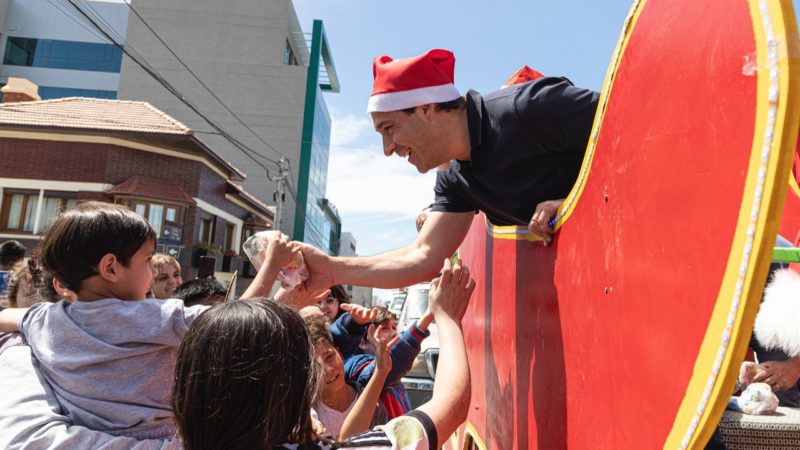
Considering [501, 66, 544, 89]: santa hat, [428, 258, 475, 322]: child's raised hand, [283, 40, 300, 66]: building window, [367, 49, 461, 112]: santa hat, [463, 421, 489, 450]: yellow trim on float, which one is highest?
[283, 40, 300, 66]: building window

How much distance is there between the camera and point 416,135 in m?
1.80

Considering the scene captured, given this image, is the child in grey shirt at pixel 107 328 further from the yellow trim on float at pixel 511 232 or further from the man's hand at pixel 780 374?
the man's hand at pixel 780 374

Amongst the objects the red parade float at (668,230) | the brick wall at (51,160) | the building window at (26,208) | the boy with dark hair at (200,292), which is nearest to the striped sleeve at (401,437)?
the red parade float at (668,230)

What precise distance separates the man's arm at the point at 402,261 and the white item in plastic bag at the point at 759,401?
1.06 metres

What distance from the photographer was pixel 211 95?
3609 cm

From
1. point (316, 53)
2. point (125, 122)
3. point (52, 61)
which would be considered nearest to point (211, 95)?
point (316, 53)

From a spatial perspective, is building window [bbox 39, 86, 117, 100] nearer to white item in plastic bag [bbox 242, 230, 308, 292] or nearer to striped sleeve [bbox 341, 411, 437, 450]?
white item in plastic bag [bbox 242, 230, 308, 292]

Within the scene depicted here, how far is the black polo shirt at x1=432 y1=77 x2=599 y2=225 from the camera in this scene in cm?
150

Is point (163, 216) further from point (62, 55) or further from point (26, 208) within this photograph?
point (62, 55)

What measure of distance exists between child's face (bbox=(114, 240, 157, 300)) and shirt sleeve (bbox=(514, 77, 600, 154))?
1121mm

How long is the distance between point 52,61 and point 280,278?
43108 millimetres

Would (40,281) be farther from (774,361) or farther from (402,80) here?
(774,361)

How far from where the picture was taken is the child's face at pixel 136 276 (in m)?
1.52

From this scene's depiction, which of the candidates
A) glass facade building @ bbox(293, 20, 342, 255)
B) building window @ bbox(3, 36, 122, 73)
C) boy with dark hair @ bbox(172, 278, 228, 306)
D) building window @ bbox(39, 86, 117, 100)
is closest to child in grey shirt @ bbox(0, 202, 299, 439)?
boy with dark hair @ bbox(172, 278, 228, 306)
